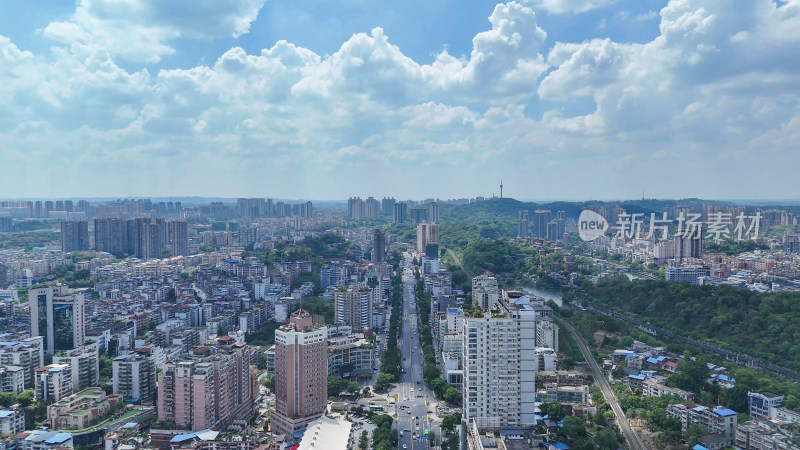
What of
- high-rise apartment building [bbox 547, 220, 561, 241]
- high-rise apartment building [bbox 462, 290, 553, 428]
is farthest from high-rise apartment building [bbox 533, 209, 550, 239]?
high-rise apartment building [bbox 462, 290, 553, 428]

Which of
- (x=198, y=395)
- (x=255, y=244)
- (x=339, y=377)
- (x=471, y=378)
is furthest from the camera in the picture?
(x=255, y=244)

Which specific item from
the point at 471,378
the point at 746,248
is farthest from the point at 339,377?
the point at 746,248

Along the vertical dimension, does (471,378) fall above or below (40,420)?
above

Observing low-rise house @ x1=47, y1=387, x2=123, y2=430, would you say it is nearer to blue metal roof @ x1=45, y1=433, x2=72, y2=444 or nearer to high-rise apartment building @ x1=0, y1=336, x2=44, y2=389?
blue metal roof @ x1=45, y1=433, x2=72, y2=444

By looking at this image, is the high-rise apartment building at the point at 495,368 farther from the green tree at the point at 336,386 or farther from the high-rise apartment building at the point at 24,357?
the high-rise apartment building at the point at 24,357

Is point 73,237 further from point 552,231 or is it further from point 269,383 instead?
point 552,231

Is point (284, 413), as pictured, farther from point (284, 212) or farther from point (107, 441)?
point (284, 212)
